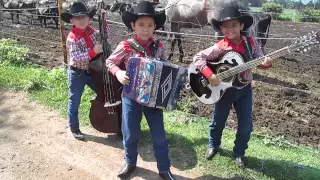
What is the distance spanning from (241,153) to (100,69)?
5.98 ft

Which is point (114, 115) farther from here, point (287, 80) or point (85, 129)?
point (287, 80)

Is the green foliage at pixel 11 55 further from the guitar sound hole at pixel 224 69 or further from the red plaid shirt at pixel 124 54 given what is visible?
the guitar sound hole at pixel 224 69

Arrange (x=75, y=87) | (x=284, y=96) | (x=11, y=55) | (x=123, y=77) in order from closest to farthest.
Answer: (x=123, y=77) < (x=75, y=87) < (x=284, y=96) < (x=11, y=55)

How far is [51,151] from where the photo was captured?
404cm

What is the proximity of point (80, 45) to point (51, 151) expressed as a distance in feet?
4.23

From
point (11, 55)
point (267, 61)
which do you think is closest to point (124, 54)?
point (267, 61)

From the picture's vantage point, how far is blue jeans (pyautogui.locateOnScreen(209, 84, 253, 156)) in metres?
3.45

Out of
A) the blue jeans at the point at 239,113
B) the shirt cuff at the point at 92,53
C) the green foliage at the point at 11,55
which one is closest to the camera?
the blue jeans at the point at 239,113

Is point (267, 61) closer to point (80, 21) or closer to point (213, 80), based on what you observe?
point (213, 80)

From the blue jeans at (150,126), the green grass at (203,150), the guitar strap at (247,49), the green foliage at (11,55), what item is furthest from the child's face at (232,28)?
the green foliage at (11,55)

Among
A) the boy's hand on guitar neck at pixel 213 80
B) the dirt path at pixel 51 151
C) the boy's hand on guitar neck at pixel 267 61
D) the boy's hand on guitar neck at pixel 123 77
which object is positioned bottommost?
the dirt path at pixel 51 151

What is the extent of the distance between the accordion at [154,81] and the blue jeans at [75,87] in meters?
1.23

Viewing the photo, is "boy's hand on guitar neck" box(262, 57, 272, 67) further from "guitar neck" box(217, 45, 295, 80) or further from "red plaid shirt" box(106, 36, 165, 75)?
"red plaid shirt" box(106, 36, 165, 75)

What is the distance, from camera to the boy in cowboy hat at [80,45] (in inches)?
155
